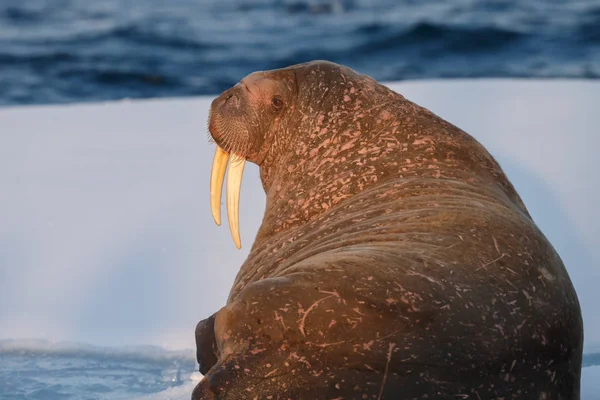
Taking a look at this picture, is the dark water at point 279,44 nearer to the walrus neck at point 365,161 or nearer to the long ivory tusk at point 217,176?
the long ivory tusk at point 217,176

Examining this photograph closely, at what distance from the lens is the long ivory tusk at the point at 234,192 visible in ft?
14.9

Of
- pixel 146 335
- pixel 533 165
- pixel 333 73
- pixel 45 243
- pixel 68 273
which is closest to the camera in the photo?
pixel 333 73

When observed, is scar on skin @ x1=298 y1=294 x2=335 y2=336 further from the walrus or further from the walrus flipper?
the walrus flipper

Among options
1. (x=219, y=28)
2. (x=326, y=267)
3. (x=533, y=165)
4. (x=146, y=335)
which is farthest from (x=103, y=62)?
(x=326, y=267)

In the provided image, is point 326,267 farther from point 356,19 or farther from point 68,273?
point 356,19

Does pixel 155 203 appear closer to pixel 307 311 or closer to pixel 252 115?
pixel 252 115

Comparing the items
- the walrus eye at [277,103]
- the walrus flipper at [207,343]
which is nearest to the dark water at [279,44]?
the walrus eye at [277,103]

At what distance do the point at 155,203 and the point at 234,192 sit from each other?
79.5 inches

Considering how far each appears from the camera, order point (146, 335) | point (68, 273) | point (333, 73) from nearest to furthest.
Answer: point (333, 73)
point (146, 335)
point (68, 273)

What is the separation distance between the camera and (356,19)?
2164cm

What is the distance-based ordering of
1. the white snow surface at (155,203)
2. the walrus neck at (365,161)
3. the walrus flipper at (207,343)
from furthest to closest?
the white snow surface at (155,203), the walrus neck at (365,161), the walrus flipper at (207,343)

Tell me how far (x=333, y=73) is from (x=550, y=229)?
2.04m

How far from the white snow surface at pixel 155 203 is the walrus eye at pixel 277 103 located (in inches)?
44.6

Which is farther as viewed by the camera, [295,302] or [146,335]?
[146,335]
